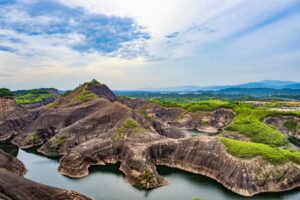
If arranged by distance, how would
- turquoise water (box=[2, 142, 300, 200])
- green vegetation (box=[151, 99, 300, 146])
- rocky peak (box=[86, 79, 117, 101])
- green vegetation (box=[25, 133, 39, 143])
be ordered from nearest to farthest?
turquoise water (box=[2, 142, 300, 200])
green vegetation (box=[151, 99, 300, 146])
green vegetation (box=[25, 133, 39, 143])
rocky peak (box=[86, 79, 117, 101])

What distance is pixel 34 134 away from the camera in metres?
75.2

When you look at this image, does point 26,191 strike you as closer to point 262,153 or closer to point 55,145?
point 262,153

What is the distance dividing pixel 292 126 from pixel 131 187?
61.6 m

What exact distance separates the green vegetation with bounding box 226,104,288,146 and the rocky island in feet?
0.76

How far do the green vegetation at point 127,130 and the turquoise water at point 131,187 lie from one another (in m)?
7.15

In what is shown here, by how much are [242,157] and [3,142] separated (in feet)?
208

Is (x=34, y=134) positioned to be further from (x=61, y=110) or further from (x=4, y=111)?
(x=4, y=111)

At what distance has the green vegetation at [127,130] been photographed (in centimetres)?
5830

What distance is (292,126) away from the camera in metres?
85.0

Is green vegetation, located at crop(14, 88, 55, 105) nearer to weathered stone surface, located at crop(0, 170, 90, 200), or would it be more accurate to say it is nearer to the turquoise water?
the turquoise water

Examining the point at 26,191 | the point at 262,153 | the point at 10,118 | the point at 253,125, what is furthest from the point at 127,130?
the point at 10,118

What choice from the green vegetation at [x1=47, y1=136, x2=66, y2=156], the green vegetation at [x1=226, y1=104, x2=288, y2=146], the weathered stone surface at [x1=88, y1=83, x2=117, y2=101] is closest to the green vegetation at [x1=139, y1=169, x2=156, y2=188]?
the green vegetation at [x1=47, y1=136, x2=66, y2=156]

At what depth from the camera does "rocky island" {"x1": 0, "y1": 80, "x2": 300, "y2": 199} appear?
42031 mm

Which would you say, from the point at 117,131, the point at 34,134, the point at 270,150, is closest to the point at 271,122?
the point at 270,150
